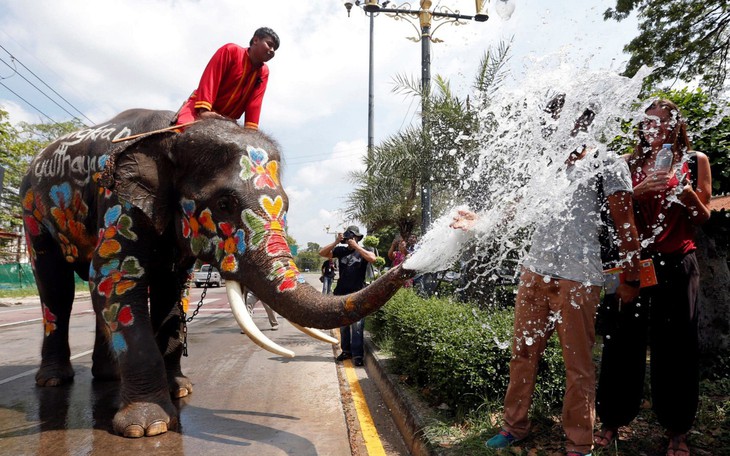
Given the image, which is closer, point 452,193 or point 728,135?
point 728,135

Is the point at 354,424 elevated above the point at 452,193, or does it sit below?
below

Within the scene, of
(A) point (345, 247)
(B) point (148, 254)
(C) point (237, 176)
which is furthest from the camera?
(A) point (345, 247)

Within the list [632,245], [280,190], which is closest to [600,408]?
[632,245]

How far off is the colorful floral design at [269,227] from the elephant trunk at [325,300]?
25cm

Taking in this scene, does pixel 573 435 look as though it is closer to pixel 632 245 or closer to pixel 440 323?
pixel 632 245

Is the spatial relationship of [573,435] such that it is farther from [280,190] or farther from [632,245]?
[280,190]

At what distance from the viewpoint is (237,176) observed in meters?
3.77

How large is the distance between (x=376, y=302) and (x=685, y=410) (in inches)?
70.9

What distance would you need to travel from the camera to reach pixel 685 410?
9.05 ft

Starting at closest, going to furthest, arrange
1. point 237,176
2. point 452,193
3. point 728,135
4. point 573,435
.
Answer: point 573,435 → point 237,176 → point 728,135 → point 452,193

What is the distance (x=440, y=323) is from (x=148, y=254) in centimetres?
250

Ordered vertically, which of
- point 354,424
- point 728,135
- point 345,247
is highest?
point 728,135

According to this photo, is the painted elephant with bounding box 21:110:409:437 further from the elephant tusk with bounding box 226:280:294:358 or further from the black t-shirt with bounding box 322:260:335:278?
the black t-shirt with bounding box 322:260:335:278

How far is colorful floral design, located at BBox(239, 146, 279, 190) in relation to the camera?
3.78m
